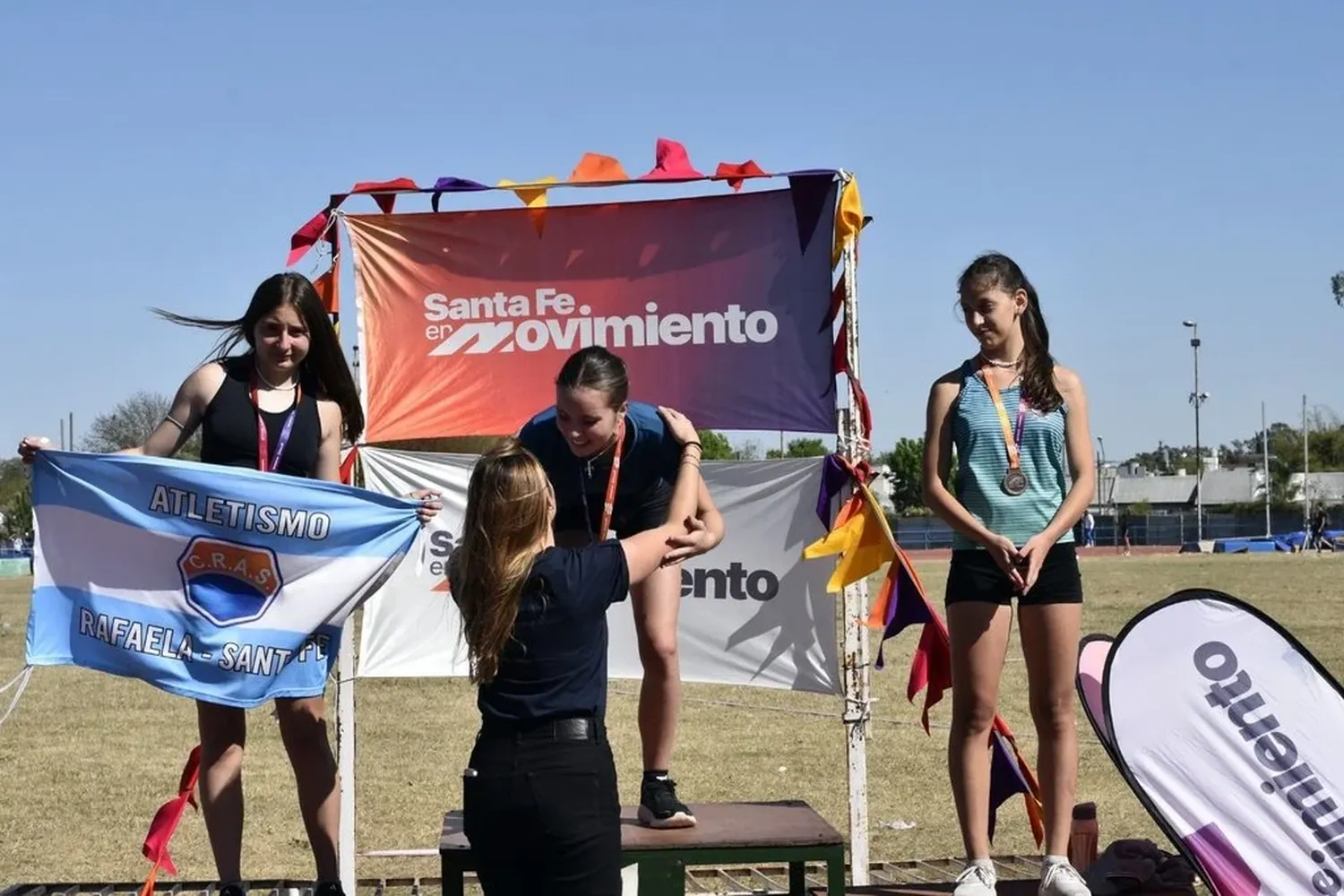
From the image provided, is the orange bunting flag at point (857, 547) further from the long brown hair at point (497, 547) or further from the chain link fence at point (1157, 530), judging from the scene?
the chain link fence at point (1157, 530)

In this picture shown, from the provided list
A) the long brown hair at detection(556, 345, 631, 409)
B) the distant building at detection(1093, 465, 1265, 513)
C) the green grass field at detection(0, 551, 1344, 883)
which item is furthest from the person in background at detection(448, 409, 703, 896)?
the distant building at detection(1093, 465, 1265, 513)

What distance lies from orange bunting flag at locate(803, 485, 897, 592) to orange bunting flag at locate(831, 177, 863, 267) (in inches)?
42.6

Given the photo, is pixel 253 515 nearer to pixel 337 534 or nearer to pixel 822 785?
pixel 337 534

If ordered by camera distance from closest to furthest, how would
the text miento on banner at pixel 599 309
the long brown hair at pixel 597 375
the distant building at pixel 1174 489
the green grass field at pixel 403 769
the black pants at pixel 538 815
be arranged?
the black pants at pixel 538 815 → the long brown hair at pixel 597 375 → the text miento on banner at pixel 599 309 → the green grass field at pixel 403 769 → the distant building at pixel 1174 489

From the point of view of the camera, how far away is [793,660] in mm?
6887

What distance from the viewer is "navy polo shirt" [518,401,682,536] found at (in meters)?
4.93

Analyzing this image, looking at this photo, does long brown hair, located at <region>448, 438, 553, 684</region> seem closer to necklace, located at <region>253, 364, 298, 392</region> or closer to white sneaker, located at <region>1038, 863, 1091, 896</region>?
necklace, located at <region>253, 364, 298, 392</region>

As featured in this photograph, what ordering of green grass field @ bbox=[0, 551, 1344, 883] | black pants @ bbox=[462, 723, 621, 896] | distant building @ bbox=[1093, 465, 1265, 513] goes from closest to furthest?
black pants @ bbox=[462, 723, 621, 896]
green grass field @ bbox=[0, 551, 1344, 883]
distant building @ bbox=[1093, 465, 1265, 513]

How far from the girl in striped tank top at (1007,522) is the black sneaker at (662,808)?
881 millimetres

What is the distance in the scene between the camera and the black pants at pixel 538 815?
3830mm

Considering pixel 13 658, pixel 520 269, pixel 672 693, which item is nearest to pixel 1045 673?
pixel 672 693

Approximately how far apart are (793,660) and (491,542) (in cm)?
323

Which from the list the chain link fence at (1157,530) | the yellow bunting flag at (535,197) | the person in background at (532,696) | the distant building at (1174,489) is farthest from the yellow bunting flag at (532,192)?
the distant building at (1174,489)

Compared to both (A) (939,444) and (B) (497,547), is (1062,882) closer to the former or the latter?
(A) (939,444)
